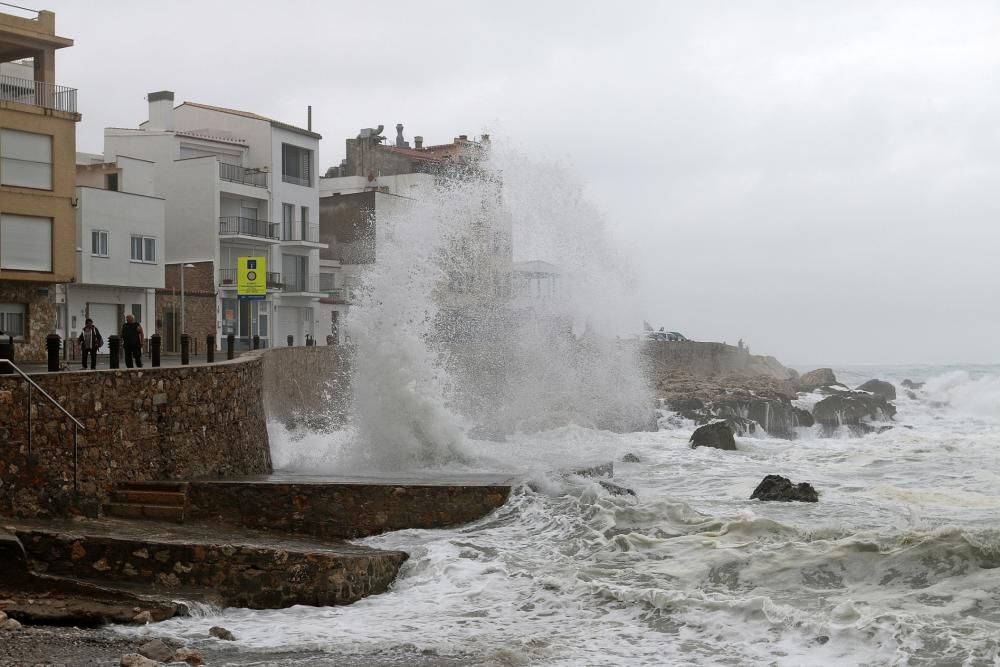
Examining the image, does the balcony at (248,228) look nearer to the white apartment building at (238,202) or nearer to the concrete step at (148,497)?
the white apartment building at (238,202)

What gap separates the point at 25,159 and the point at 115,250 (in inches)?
288

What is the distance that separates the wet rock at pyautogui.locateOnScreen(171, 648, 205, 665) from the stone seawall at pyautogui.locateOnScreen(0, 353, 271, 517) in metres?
4.35

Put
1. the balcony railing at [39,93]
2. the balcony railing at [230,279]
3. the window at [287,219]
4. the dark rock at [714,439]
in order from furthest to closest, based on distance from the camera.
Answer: the window at [287,219] → the balcony railing at [230,279] → the balcony railing at [39,93] → the dark rock at [714,439]

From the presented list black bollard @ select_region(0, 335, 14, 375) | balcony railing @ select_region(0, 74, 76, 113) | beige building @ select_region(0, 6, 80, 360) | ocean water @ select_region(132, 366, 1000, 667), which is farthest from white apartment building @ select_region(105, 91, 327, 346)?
ocean water @ select_region(132, 366, 1000, 667)

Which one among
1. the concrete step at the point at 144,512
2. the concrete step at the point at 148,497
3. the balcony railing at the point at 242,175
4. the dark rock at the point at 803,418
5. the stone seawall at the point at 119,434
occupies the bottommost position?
the dark rock at the point at 803,418

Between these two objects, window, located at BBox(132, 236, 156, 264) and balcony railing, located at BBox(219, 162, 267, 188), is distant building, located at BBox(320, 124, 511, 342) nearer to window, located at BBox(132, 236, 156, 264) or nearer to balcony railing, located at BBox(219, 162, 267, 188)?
balcony railing, located at BBox(219, 162, 267, 188)

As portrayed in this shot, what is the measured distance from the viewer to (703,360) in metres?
60.5

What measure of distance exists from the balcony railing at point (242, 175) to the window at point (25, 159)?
1570cm

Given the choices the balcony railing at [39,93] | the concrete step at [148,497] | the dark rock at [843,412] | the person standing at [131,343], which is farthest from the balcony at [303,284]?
the concrete step at [148,497]

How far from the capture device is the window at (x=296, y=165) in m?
49.3

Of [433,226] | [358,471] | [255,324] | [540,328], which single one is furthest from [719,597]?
[255,324]

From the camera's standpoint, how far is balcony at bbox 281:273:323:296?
4938 centimetres

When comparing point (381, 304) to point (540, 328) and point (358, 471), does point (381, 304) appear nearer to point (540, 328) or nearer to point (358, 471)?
point (358, 471)

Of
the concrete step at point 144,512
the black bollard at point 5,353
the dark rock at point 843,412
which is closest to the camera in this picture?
the black bollard at point 5,353
